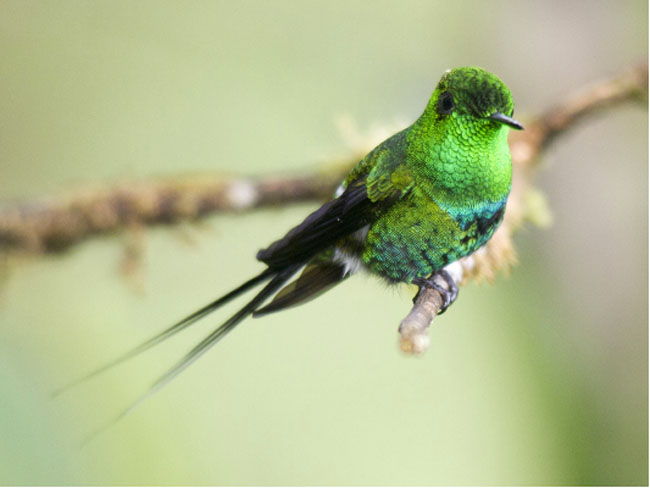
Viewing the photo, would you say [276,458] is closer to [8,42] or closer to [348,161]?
[348,161]

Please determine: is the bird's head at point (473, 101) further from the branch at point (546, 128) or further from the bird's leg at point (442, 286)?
the branch at point (546, 128)

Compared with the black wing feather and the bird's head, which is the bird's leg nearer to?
the black wing feather

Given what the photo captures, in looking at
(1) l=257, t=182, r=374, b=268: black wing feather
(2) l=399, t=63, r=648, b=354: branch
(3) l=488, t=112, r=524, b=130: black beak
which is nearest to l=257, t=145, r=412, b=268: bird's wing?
(1) l=257, t=182, r=374, b=268: black wing feather

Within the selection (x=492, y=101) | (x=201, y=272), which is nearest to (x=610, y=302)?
(x=201, y=272)

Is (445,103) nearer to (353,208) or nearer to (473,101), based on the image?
(473,101)

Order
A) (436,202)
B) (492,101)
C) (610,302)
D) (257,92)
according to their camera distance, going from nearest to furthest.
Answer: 1. (492,101)
2. (436,202)
3. (610,302)
4. (257,92)

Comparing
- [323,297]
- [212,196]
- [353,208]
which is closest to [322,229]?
[353,208]

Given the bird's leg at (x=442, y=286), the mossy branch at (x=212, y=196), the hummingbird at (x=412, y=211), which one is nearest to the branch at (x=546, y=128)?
the mossy branch at (x=212, y=196)

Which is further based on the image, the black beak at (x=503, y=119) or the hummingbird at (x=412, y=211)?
the hummingbird at (x=412, y=211)
